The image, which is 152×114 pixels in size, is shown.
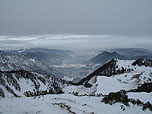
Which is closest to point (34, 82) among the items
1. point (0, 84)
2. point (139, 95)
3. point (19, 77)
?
point (19, 77)

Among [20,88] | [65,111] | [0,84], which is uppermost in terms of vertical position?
[65,111]

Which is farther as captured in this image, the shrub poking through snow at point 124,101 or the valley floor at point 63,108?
the shrub poking through snow at point 124,101

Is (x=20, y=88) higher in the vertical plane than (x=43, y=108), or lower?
lower

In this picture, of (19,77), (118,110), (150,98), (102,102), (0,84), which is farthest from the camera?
(19,77)

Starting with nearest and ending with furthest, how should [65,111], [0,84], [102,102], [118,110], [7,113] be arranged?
1. [7,113]
2. [65,111]
3. [118,110]
4. [102,102]
5. [0,84]

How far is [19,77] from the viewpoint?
424ft

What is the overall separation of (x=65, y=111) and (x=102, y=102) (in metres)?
5.87

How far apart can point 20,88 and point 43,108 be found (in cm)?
11425

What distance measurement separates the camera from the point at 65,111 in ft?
39.0

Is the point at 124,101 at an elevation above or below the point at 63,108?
below

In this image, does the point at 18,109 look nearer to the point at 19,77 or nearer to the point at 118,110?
the point at 118,110

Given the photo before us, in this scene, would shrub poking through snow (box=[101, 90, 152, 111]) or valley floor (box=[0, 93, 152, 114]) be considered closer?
valley floor (box=[0, 93, 152, 114])

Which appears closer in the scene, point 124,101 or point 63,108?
point 63,108

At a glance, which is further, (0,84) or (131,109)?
(0,84)
